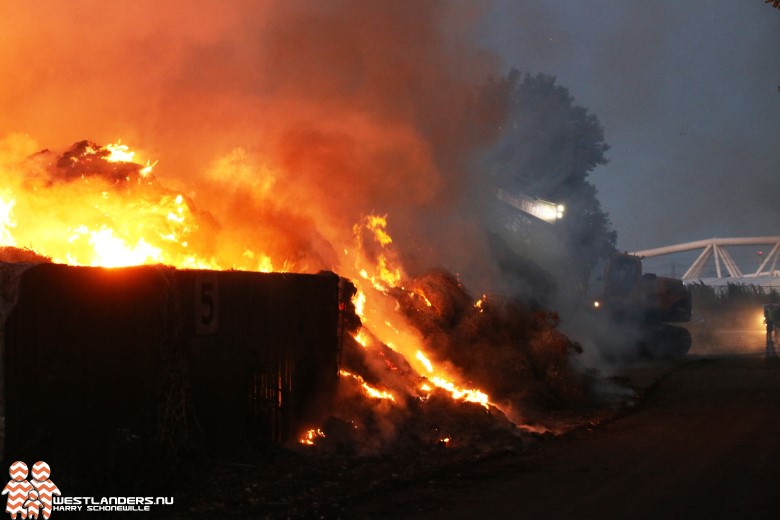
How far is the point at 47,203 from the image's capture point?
39.9ft

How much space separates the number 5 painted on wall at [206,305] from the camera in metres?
Answer: 9.34

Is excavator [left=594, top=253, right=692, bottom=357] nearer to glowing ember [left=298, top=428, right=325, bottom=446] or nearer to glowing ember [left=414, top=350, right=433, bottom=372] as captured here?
glowing ember [left=414, top=350, right=433, bottom=372]

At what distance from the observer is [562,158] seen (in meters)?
43.8

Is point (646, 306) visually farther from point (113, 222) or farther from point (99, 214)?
point (99, 214)

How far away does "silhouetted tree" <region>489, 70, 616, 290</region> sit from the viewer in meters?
42.0

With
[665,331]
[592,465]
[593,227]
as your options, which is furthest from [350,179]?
[593,227]

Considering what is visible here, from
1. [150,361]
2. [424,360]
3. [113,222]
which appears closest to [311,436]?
[150,361]

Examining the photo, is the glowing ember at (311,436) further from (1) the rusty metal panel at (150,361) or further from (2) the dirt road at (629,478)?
(2) the dirt road at (629,478)

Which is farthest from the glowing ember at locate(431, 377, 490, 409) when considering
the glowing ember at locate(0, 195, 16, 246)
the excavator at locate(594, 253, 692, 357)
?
the excavator at locate(594, 253, 692, 357)

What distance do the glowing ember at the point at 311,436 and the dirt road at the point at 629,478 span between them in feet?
6.28

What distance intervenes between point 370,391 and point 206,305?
11.0 feet

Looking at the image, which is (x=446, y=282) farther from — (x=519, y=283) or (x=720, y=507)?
(x=720, y=507)

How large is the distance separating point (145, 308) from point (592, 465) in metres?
5.75

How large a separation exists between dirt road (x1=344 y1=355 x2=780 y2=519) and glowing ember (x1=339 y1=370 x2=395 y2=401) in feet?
6.92
